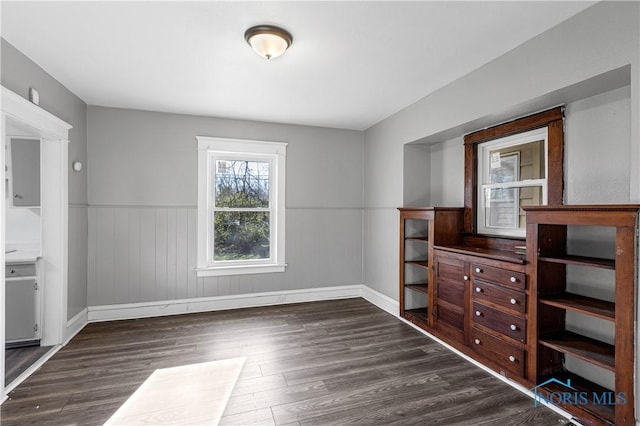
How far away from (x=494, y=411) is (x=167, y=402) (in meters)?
2.25

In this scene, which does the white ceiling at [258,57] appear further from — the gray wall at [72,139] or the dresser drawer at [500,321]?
the dresser drawer at [500,321]

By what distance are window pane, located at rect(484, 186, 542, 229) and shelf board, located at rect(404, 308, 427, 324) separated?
4.12ft

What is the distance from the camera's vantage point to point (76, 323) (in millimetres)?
3459

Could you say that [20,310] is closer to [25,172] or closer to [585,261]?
[25,172]

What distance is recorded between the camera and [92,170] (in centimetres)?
380

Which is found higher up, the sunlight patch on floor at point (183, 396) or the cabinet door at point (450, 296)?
the cabinet door at point (450, 296)

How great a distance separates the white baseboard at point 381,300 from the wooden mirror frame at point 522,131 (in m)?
1.35

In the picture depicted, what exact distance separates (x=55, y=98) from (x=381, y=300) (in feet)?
14.3

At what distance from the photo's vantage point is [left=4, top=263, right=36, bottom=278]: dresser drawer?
295 centimetres

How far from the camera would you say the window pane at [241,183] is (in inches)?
171

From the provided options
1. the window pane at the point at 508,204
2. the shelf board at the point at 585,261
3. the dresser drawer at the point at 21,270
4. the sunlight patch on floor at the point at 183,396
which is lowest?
the sunlight patch on floor at the point at 183,396

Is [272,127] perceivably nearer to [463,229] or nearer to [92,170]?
[92,170]

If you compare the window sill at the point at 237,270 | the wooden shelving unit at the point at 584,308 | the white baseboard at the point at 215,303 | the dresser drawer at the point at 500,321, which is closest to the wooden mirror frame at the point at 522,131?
the wooden shelving unit at the point at 584,308

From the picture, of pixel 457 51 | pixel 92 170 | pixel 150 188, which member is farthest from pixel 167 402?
pixel 457 51
